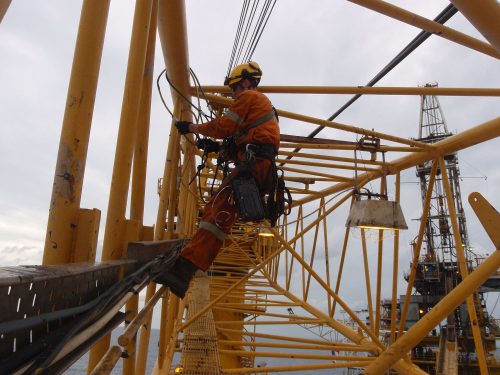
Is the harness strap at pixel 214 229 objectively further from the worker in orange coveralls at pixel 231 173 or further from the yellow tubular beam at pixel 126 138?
the yellow tubular beam at pixel 126 138

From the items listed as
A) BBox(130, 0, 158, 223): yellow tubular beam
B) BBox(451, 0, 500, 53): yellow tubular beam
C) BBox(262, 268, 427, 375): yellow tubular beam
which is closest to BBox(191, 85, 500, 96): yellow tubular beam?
BBox(130, 0, 158, 223): yellow tubular beam

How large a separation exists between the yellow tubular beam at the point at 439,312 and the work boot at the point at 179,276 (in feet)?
6.95

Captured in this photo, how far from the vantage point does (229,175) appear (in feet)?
14.6

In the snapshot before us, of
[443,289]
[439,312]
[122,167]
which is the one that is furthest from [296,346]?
[443,289]

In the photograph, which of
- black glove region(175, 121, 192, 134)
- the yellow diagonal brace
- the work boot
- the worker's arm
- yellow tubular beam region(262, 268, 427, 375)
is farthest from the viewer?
yellow tubular beam region(262, 268, 427, 375)

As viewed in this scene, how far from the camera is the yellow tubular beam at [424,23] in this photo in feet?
11.5

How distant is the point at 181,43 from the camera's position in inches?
199

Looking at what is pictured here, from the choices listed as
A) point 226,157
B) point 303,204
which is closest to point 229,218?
point 226,157

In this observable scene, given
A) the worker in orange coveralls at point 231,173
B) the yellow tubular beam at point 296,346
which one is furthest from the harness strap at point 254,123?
the yellow tubular beam at point 296,346

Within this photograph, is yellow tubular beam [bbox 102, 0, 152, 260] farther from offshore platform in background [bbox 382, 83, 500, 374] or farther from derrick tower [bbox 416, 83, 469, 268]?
derrick tower [bbox 416, 83, 469, 268]

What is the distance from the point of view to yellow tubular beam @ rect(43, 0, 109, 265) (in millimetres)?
2471

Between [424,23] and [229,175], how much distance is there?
2420 mm

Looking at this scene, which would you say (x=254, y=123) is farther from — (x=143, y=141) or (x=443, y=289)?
(x=443, y=289)

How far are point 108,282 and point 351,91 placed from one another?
180 inches
